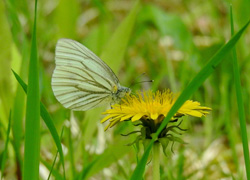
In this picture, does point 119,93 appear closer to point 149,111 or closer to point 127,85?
point 149,111

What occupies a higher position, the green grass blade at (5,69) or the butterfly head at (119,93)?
the green grass blade at (5,69)

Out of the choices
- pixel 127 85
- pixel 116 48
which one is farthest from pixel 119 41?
pixel 127 85

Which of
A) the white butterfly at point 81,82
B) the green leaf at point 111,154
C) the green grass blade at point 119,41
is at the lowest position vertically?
the green leaf at point 111,154

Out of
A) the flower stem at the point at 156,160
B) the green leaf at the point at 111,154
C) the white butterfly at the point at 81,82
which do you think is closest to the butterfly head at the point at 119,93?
the white butterfly at the point at 81,82

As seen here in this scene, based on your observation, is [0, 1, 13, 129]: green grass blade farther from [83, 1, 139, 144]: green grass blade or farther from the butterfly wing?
the butterfly wing

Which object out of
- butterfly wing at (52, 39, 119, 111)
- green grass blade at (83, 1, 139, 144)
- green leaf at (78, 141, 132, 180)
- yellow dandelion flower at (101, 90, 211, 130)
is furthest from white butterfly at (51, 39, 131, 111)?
green grass blade at (83, 1, 139, 144)

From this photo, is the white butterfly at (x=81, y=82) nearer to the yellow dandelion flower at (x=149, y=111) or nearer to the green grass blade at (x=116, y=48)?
the yellow dandelion flower at (x=149, y=111)

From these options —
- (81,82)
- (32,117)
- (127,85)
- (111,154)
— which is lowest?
(111,154)
